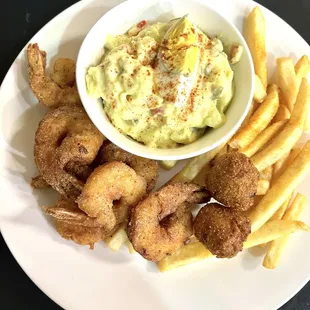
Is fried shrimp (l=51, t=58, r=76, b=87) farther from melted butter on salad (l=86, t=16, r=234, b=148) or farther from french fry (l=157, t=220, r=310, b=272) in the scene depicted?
french fry (l=157, t=220, r=310, b=272)

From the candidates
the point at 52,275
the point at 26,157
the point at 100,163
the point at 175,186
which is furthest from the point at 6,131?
the point at 175,186

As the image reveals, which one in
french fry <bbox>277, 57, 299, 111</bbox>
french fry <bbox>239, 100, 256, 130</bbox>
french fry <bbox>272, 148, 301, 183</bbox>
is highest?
french fry <bbox>277, 57, 299, 111</bbox>

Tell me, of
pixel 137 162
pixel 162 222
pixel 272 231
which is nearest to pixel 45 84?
pixel 137 162

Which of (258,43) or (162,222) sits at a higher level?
(258,43)

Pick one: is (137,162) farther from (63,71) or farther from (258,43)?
(258,43)

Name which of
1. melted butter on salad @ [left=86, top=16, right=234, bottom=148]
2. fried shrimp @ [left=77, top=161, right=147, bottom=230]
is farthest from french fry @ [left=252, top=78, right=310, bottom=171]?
fried shrimp @ [left=77, top=161, right=147, bottom=230]

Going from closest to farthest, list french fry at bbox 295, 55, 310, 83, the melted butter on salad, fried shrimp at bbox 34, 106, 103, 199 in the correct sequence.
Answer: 1. the melted butter on salad
2. fried shrimp at bbox 34, 106, 103, 199
3. french fry at bbox 295, 55, 310, 83

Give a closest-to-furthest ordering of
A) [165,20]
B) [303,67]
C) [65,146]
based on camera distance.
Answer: [65,146]
[165,20]
[303,67]

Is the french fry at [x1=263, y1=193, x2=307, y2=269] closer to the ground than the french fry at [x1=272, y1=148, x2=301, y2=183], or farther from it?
closer to the ground
